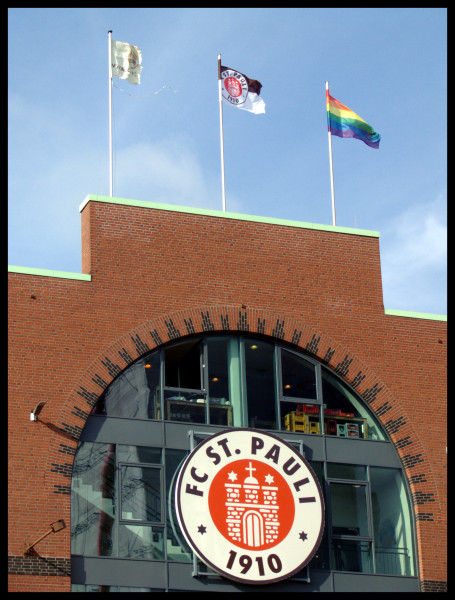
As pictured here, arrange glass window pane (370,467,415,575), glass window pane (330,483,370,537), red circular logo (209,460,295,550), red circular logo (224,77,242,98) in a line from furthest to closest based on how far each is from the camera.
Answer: red circular logo (224,77,242,98), glass window pane (370,467,415,575), glass window pane (330,483,370,537), red circular logo (209,460,295,550)

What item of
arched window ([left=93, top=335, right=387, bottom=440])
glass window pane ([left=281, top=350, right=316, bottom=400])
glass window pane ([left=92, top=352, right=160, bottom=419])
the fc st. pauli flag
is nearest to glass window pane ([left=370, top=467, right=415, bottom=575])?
arched window ([left=93, top=335, right=387, bottom=440])

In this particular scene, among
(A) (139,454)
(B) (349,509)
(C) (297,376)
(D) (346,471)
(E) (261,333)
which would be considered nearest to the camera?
(A) (139,454)

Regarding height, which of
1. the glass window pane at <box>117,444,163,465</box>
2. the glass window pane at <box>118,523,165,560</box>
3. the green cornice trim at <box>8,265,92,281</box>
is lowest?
the glass window pane at <box>118,523,165,560</box>

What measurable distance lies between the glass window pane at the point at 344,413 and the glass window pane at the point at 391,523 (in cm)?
110

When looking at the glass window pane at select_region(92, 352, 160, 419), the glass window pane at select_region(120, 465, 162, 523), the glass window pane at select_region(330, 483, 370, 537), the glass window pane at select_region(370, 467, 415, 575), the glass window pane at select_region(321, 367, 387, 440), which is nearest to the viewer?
the glass window pane at select_region(120, 465, 162, 523)

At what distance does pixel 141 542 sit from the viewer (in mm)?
28156

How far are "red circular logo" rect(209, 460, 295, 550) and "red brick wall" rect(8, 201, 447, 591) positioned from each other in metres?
3.75

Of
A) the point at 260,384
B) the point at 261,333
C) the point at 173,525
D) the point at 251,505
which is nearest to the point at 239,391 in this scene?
the point at 260,384

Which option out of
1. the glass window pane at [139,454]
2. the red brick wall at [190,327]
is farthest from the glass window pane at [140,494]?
the red brick wall at [190,327]

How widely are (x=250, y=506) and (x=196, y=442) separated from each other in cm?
212

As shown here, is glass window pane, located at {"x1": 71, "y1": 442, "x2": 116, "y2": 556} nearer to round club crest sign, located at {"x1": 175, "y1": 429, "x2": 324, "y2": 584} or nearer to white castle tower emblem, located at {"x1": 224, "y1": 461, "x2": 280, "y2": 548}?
round club crest sign, located at {"x1": 175, "y1": 429, "x2": 324, "y2": 584}

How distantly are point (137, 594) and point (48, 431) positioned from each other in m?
4.47

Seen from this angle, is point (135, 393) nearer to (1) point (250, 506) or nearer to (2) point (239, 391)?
(2) point (239, 391)

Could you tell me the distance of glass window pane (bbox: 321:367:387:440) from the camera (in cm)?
3138
